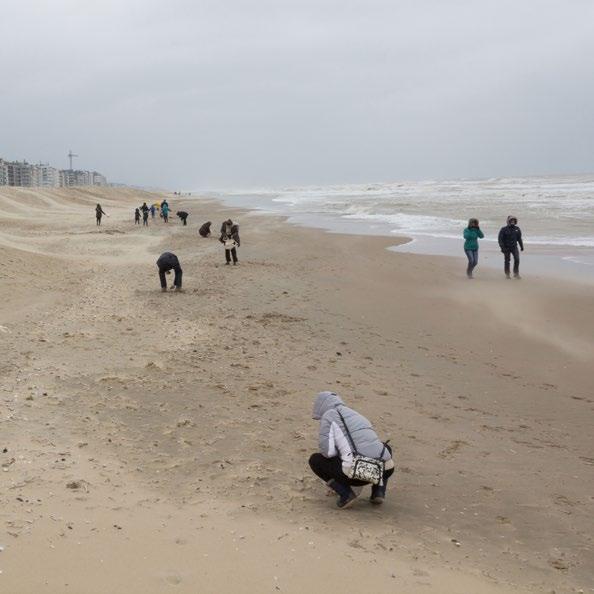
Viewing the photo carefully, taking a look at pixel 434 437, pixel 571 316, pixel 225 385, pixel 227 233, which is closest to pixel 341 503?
pixel 434 437

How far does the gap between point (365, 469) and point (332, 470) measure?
0.28 metres

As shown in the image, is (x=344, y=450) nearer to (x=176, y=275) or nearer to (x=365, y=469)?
(x=365, y=469)

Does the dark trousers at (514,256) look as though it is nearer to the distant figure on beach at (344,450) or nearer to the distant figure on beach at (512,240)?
the distant figure on beach at (512,240)

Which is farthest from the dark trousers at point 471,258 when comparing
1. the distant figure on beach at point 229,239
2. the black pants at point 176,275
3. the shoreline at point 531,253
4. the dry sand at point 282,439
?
the black pants at point 176,275

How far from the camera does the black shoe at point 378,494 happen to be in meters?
4.47

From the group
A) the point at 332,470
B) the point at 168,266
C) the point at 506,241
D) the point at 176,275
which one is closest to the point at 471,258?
the point at 506,241

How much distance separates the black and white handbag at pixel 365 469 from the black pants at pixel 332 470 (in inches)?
2.7

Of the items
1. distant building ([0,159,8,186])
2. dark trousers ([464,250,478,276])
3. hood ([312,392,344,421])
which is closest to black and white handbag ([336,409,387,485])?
hood ([312,392,344,421])

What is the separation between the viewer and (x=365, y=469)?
4281mm

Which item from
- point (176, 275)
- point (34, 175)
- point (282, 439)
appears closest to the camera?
point (282, 439)

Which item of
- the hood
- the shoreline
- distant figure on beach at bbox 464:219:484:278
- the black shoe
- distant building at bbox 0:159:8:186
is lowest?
the black shoe

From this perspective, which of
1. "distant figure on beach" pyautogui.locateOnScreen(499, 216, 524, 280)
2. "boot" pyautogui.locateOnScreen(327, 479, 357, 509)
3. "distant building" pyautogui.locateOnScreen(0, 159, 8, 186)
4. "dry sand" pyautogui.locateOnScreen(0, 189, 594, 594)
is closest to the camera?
"dry sand" pyautogui.locateOnScreen(0, 189, 594, 594)

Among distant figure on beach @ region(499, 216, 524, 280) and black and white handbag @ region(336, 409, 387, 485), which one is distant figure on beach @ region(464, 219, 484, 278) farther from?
black and white handbag @ region(336, 409, 387, 485)

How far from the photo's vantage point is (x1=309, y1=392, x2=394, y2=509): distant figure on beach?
14.2 ft
